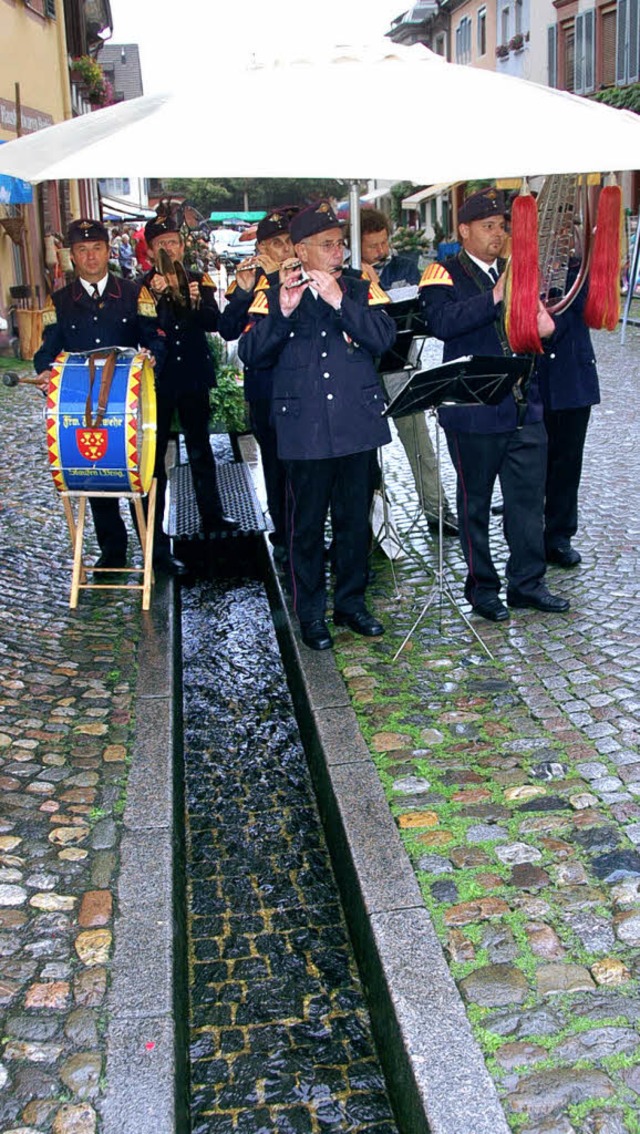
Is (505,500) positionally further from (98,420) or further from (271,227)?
(98,420)

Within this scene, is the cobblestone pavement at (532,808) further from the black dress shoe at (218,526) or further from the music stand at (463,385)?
the black dress shoe at (218,526)

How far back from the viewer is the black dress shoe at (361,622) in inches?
223

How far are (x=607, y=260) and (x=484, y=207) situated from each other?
60 centimetres

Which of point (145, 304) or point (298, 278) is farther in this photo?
point (145, 304)

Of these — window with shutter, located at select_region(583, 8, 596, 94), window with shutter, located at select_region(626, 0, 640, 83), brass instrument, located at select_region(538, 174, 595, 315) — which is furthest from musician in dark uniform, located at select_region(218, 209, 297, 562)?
window with shutter, located at select_region(583, 8, 596, 94)

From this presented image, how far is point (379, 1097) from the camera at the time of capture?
3268mm

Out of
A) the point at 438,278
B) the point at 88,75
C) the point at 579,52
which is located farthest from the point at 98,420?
the point at 579,52

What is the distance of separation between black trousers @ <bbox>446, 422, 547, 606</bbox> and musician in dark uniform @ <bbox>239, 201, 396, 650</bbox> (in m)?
0.50

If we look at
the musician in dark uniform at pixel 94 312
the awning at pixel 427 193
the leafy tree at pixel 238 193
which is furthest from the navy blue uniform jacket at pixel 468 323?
the leafy tree at pixel 238 193

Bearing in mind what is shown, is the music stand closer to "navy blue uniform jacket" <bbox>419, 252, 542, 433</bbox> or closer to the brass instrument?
"navy blue uniform jacket" <bbox>419, 252, 542, 433</bbox>

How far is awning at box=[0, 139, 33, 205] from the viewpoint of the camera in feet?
43.8

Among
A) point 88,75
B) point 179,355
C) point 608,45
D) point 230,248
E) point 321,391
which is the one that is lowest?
point 321,391

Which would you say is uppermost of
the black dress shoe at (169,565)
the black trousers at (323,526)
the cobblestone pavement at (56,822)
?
the black trousers at (323,526)

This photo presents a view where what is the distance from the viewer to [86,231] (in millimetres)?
6082
